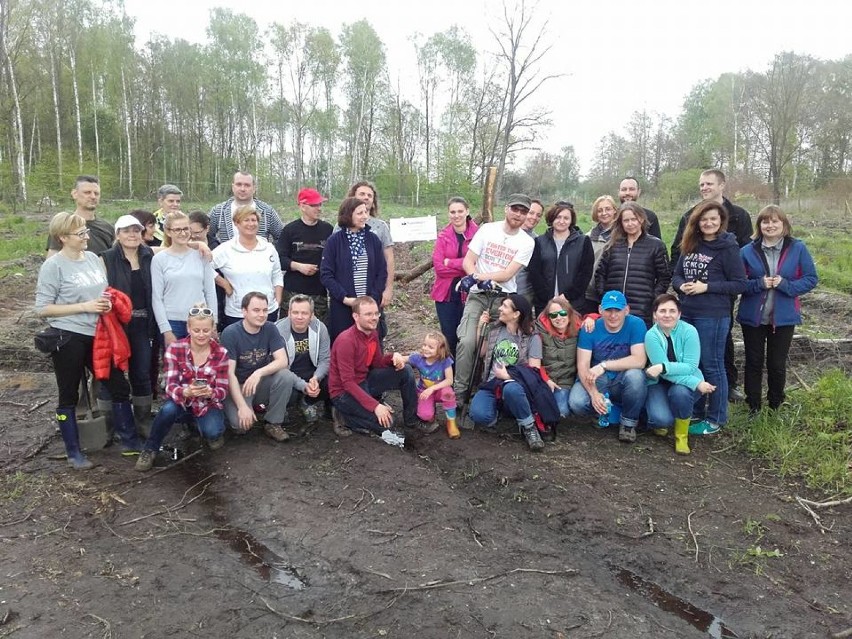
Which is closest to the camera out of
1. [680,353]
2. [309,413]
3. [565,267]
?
[680,353]

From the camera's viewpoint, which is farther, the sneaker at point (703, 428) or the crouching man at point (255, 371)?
the sneaker at point (703, 428)

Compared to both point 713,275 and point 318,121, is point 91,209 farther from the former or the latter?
point 318,121

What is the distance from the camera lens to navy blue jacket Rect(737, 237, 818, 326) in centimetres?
480

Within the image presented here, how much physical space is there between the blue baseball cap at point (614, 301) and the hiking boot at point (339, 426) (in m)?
2.36

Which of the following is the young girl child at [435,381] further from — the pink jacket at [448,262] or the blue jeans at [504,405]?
the pink jacket at [448,262]

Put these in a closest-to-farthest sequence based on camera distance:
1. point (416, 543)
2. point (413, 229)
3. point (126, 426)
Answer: point (416, 543) → point (126, 426) → point (413, 229)

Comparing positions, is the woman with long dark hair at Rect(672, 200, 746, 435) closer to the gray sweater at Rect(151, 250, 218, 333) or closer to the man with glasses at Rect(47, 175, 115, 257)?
the gray sweater at Rect(151, 250, 218, 333)

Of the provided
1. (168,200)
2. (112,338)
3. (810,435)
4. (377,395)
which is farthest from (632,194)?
(112,338)

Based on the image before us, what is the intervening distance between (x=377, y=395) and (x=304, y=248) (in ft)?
4.96

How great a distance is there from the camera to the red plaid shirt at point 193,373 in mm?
4316

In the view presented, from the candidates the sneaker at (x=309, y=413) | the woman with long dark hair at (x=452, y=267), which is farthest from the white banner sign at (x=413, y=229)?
the sneaker at (x=309, y=413)

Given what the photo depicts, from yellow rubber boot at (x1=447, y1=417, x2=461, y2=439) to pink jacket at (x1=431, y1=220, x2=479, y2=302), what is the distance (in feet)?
4.00

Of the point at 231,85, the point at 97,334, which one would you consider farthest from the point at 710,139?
the point at 97,334

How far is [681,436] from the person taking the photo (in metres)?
4.70
